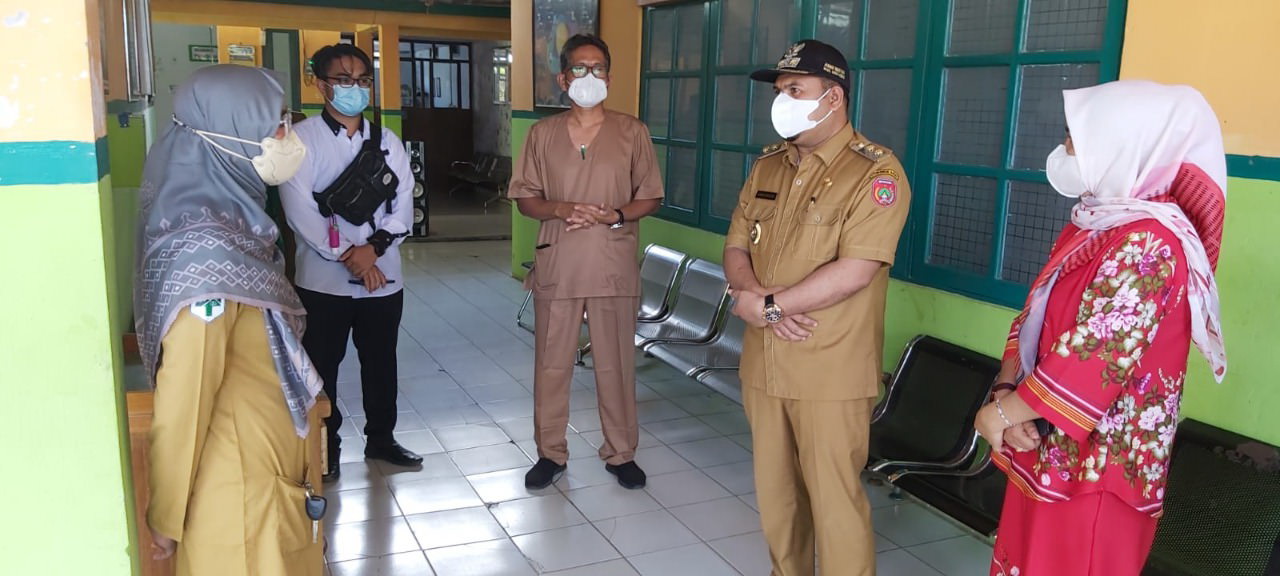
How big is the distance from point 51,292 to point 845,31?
11.2 feet

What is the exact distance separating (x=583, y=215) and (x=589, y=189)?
0.13 meters

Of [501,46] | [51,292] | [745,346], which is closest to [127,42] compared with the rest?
[51,292]

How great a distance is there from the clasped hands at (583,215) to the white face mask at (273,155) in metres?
1.37

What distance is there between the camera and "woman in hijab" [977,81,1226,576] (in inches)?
67.1

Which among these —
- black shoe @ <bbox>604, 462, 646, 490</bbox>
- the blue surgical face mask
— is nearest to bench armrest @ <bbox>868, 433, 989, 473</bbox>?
black shoe @ <bbox>604, 462, 646, 490</bbox>

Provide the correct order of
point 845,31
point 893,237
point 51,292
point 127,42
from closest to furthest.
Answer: point 51,292
point 893,237
point 127,42
point 845,31

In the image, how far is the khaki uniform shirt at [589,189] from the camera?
330cm

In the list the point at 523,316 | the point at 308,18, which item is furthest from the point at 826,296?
the point at 308,18

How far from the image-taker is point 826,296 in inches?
91.7

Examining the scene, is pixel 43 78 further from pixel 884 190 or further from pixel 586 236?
pixel 586 236

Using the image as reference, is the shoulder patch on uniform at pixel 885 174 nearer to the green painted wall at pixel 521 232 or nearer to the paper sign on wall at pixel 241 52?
the green painted wall at pixel 521 232

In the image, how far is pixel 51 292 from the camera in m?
1.52

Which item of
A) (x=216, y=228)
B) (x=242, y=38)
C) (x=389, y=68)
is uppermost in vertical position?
(x=242, y=38)

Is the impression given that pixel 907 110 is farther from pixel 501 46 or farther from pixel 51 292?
pixel 501 46
